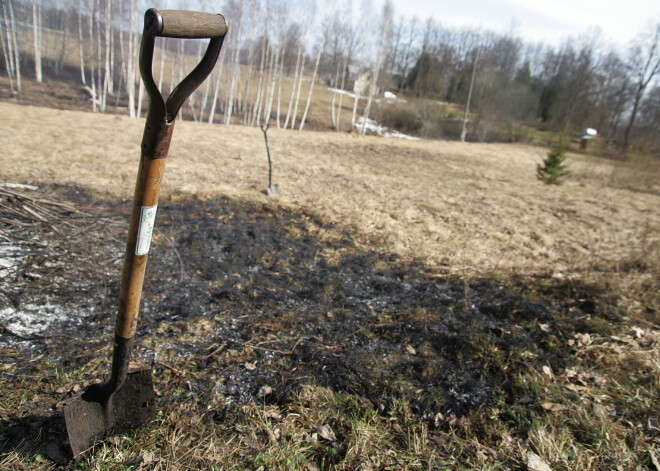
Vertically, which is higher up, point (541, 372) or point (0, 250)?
point (0, 250)

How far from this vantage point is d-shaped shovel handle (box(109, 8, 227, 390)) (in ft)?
4.03

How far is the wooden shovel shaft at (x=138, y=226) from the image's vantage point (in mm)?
1426

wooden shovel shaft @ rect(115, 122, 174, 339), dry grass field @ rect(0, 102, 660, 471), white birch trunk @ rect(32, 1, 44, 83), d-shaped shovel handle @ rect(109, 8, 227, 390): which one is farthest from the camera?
white birch trunk @ rect(32, 1, 44, 83)

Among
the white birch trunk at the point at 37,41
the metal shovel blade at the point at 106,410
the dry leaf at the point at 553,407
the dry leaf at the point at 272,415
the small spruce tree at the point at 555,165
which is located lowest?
the dry leaf at the point at 272,415

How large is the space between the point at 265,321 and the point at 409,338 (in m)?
1.29

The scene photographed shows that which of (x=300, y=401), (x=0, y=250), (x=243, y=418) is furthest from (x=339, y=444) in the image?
(x=0, y=250)

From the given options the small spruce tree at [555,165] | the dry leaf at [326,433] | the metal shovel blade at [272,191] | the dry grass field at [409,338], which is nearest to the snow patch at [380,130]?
the small spruce tree at [555,165]

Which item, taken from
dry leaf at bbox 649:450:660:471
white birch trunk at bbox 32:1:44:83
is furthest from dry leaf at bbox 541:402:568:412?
white birch trunk at bbox 32:1:44:83

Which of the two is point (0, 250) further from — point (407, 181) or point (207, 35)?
point (407, 181)

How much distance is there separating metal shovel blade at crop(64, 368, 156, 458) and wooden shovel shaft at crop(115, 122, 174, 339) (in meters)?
0.36

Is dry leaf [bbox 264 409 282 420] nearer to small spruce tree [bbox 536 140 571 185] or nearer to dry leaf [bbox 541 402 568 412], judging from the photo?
dry leaf [bbox 541 402 568 412]

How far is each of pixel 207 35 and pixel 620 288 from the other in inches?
200

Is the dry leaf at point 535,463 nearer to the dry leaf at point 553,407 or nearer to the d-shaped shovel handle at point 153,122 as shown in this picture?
the dry leaf at point 553,407

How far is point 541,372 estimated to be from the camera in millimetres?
2973
